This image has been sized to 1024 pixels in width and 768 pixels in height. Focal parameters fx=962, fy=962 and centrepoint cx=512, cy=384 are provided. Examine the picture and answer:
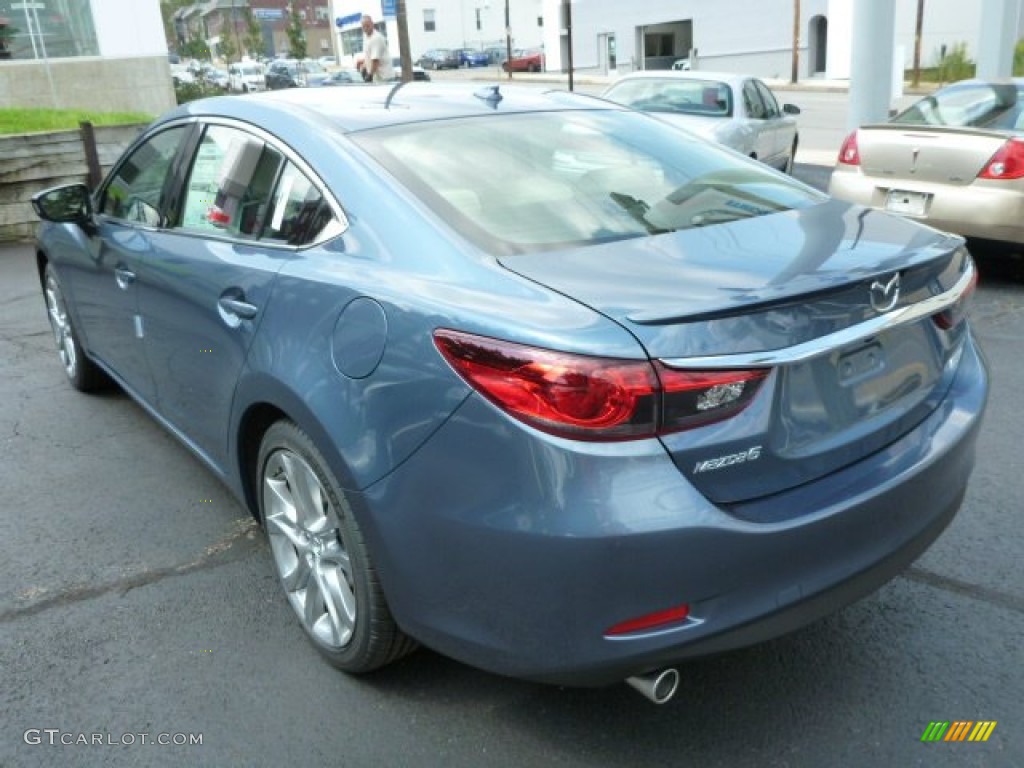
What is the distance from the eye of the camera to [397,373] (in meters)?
2.23

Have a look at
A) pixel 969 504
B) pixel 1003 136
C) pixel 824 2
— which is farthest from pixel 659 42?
pixel 969 504

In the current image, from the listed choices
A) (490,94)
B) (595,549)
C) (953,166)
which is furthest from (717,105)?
(595,549)

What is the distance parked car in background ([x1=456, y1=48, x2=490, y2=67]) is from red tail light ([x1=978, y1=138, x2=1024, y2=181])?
66111 millimetres

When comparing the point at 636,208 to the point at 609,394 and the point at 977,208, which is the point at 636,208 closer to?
the point at 609,394

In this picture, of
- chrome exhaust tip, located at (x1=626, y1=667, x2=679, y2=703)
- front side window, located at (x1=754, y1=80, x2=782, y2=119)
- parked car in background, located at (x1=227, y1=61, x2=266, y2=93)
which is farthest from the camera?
parked car in background, located at (x1=227, y1=61, x2=266, y2=93)

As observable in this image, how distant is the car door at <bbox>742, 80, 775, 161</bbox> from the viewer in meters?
10.9

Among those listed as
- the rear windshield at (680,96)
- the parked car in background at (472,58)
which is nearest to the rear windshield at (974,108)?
the rear windshield at (680,96)

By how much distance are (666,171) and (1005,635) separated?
5.63 ft

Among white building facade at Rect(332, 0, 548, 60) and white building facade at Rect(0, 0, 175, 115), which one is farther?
white building facade at Rect(332, 0, 548, 60)

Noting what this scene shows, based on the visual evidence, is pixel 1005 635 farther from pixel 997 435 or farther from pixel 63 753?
pixel 63 753

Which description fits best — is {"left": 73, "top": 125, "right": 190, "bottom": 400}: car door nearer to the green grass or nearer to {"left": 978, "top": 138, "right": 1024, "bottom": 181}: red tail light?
{"left": 978, "top": 138, "right": 1024, "bottom": 181}: red tail light

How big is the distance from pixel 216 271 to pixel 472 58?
229 ft

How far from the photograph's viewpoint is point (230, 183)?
3.20 metres

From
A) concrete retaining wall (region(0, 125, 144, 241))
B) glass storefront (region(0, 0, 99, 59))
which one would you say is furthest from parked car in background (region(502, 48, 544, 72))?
concrete retaining wall (region(0, 125, 144, 241))
